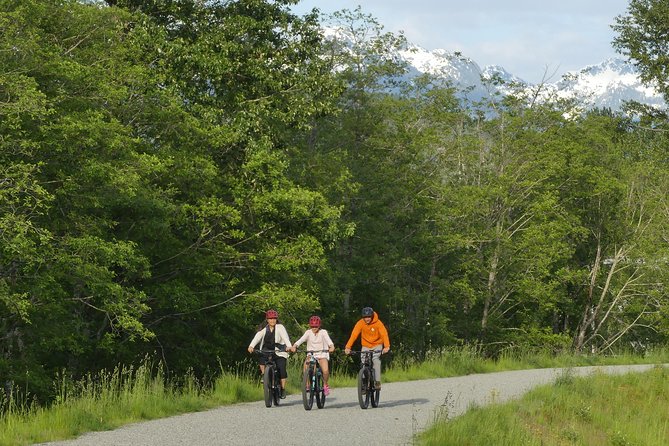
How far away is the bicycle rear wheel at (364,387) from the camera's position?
15367 mm

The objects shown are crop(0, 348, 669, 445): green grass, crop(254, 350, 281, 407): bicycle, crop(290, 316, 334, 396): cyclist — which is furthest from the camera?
crop(290, 316, 334, 396): cyclist

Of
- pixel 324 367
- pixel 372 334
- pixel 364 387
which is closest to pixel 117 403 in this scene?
pixel 324 367

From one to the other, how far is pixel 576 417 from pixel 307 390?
4438 millimetres

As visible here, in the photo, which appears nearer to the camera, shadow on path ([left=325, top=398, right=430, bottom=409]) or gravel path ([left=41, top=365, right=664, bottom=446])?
gravel path ([left=41, top=365, right=664, bottom=446])

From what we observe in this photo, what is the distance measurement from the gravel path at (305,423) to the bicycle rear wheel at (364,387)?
20cm

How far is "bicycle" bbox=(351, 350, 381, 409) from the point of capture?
1539 cm

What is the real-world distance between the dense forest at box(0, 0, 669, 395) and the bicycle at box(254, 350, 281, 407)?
438cm

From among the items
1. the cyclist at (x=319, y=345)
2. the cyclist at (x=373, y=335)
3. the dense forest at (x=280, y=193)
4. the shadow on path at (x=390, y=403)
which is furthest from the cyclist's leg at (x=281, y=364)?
the dense forest at (x=280, y=193)

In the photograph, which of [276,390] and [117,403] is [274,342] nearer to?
[276,390]

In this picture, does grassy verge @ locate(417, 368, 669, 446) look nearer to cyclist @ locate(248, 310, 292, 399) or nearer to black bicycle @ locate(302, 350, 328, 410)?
black bicycle @ locate(302, 350, 328, 410)

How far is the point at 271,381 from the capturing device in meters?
15.6

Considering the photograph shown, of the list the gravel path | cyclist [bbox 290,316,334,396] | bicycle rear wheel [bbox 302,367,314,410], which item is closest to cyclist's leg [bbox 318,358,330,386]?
cyclist [bbox 290,316,334,396]

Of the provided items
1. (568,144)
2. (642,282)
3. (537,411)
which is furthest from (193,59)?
(642,282)

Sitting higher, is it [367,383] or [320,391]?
[367,383]
